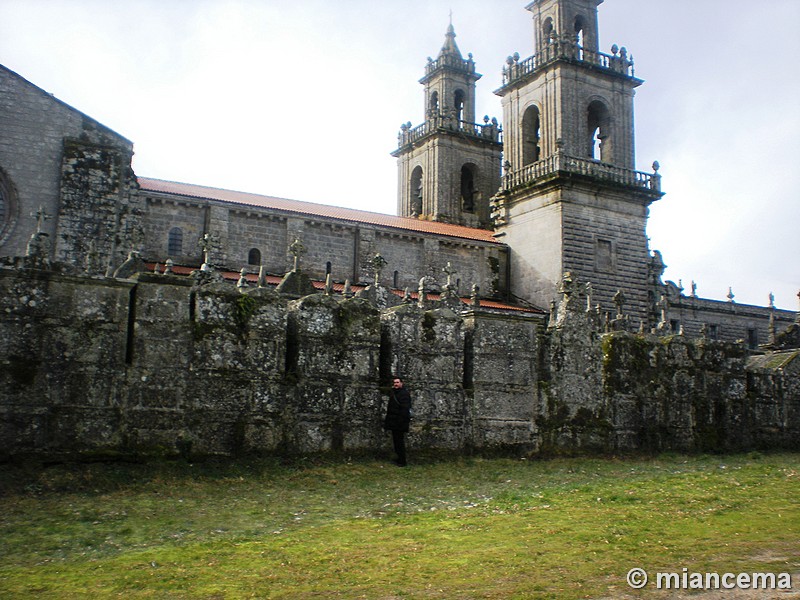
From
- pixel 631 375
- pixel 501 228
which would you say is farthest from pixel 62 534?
pixel 501 228

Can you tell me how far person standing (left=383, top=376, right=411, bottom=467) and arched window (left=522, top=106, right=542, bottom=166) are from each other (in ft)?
101

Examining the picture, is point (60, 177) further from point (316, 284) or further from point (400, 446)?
point (400, 446)

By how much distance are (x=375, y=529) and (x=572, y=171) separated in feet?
102

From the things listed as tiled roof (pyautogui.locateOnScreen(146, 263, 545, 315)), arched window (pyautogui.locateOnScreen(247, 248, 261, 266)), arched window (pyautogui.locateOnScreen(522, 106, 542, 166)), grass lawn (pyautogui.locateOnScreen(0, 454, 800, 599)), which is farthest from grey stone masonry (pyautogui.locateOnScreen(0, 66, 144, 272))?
arched window (pyautogui.locateOnScreen(522, 106, 542, 166))

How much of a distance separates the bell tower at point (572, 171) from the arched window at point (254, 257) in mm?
12003

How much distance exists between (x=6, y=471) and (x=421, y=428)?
4.42 meters

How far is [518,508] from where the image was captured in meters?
7.39

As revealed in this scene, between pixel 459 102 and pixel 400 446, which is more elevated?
pixel 459 102

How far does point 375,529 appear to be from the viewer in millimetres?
6492

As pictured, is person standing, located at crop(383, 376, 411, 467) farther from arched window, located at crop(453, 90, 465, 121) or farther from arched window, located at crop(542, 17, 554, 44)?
arched window, located at crop(453, 90, 465, 121)

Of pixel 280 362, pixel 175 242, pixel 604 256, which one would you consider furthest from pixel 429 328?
pixel 604 256

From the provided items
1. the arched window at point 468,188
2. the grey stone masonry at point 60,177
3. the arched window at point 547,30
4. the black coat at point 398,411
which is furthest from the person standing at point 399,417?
the arched window at point 468,188

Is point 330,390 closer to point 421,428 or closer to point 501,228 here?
point 421,428

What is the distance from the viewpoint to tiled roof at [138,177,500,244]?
33000mm
